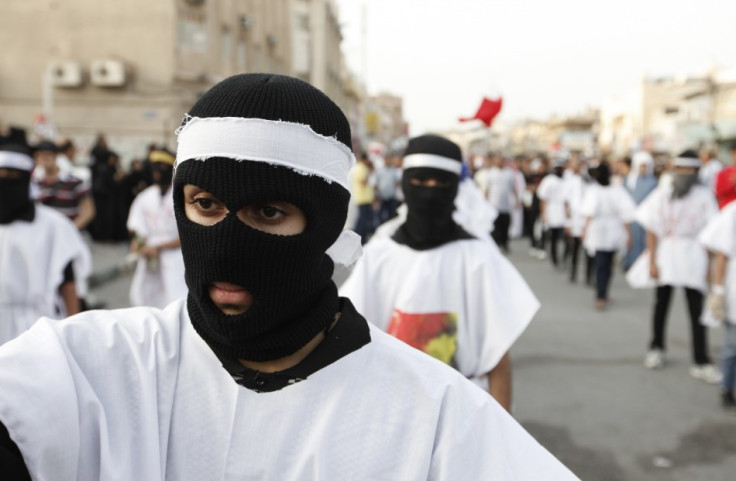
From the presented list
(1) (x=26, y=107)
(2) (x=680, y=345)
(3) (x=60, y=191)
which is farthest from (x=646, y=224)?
(1) (x=26, y=107)

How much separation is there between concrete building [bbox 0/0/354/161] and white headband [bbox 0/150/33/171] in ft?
63.3

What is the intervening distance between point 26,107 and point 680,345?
73.2 ft

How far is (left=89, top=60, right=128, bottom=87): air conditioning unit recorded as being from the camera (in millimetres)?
23625

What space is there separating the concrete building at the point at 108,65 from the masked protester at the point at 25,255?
63.2ft

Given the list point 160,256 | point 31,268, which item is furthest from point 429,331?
point 160,256

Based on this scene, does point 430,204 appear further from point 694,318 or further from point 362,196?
point 362,196

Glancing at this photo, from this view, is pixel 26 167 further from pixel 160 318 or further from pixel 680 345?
pixel 680 345

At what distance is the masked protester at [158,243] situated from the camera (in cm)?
677

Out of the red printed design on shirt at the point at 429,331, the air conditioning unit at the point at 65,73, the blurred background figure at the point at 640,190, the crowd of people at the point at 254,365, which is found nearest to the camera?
the crowd of people at the point at 254,365

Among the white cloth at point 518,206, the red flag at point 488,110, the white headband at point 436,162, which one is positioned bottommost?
the white cloth at point 518,206

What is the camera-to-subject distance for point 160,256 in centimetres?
684

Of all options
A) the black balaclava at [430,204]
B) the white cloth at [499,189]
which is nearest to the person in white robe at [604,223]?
the white cloth at [499,189]

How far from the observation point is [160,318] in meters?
1.69

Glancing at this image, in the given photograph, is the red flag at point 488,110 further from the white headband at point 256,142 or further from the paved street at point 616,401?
the white headband at point 256,142
